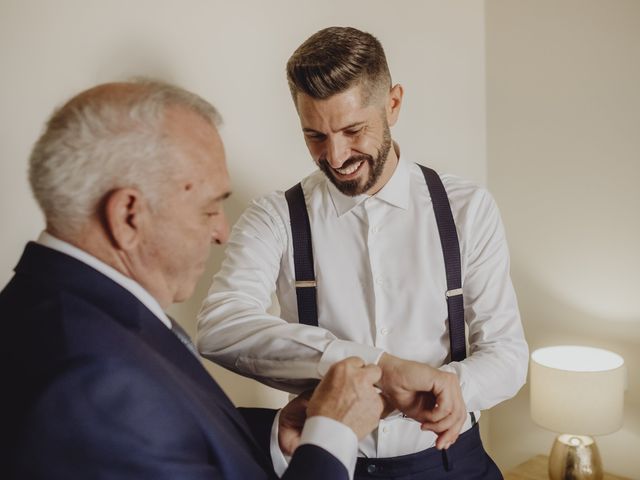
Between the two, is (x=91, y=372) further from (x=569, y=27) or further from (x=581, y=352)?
(x=569, y=27)

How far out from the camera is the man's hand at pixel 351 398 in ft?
3.53

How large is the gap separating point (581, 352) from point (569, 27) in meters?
1.32

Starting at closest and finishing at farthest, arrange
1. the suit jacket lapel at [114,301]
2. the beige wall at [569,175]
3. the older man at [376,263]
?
the suit jacket lapel at [114,301] → the older man at [376,263] → the beige wall at [569,175]

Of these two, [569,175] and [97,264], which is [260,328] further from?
[569,175]

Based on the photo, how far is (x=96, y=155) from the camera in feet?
3.03

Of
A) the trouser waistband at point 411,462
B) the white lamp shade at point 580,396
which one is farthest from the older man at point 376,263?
the white lamp shade at point 580,396

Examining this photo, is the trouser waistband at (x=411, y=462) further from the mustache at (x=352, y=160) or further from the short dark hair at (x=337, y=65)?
the short dark hair at (x=337, y=65)

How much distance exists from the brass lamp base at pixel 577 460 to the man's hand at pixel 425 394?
145 centimetres

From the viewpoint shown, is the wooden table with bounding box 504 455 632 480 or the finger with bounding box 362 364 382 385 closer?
the finger with bounding box 362 364 382 385

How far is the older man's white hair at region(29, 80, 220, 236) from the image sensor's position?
93cm

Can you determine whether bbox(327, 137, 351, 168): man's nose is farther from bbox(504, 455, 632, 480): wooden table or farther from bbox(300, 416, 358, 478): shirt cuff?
bbox(504, 455, 632, 480): wooden table

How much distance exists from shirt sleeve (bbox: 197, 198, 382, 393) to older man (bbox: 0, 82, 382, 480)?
0.26 metres

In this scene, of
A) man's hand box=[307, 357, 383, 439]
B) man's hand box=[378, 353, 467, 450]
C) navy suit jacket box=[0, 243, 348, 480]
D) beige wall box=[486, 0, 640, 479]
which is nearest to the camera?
navy suit jacket box=[0, 243, 348, 480]

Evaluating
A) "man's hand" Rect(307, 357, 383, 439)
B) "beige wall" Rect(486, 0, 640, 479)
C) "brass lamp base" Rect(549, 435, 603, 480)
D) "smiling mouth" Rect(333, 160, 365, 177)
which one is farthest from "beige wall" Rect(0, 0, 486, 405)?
"brass lamp base" Rect(549, 435, 603, 480)
